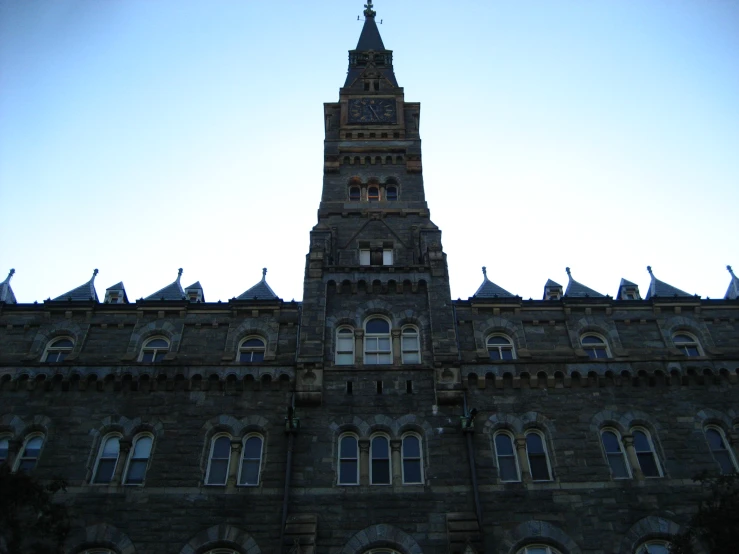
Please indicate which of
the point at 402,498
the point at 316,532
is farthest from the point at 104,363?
the point at 402,498

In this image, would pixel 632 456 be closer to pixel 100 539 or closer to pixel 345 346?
pixel 345 346

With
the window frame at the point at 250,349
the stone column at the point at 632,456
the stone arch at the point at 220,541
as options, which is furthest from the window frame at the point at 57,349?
the stone column at the point at 632,456

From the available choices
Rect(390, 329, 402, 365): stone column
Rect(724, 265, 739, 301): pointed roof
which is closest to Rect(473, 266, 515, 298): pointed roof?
Rect(390, 329, 402, 365): stone column

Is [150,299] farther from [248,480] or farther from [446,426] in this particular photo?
[446,426]

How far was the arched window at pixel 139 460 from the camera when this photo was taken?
Answer: 84.3ft

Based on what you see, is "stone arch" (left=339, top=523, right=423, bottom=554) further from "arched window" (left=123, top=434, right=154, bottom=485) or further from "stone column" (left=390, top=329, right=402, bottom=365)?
"arched window" (left=123, top=434, right=154, bottom=485)

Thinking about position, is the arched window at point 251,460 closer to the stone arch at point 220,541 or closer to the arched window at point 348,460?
the stone arch at point 220,541

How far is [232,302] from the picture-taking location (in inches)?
1230

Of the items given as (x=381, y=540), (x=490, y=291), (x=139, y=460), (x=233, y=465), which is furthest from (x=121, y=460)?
(x=490, y=291)

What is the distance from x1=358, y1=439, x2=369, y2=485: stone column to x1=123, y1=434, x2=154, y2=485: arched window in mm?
7747

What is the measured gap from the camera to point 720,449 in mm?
26922

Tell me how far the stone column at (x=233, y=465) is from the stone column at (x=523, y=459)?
10.2m

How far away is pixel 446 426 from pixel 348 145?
19.2m

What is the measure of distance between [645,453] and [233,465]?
15180 millimetres
